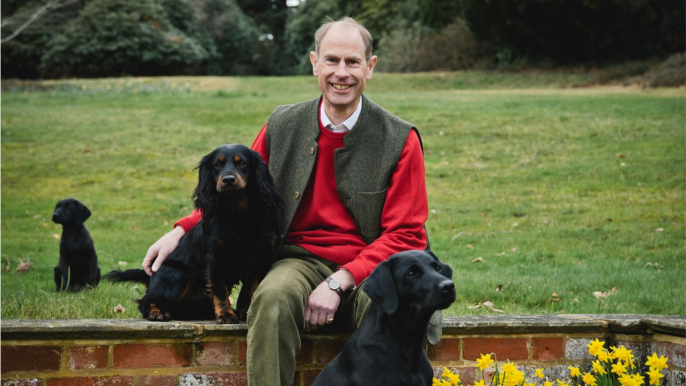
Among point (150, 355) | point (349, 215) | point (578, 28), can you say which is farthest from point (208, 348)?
point (578, 28)

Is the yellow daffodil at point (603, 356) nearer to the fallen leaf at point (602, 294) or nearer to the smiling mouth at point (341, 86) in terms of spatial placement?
the smiling mouth at point (341, 86)

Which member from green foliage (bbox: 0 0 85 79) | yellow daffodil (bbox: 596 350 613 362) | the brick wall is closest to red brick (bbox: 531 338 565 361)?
the brick wall

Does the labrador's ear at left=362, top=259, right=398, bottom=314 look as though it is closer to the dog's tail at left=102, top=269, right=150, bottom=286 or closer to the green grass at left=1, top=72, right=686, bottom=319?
the dog's tail at left=102, top=269, right=150, bottom=286

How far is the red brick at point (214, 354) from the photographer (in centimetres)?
304

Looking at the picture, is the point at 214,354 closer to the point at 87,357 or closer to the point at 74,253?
the point at 87,357

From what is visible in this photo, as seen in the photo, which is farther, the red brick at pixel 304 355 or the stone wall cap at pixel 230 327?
the red brick at pixel 304 355

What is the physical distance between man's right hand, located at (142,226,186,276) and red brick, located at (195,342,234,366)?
543mm

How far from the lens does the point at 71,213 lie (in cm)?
625

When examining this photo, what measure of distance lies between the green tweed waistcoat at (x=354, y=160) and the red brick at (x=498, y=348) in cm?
69

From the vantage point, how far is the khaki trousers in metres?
2.69

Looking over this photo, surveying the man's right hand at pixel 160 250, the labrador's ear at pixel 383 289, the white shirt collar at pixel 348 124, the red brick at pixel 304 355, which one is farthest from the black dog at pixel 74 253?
the labrador's ear at pixel 383 289

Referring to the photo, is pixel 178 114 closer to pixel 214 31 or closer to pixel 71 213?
pixel 71 213

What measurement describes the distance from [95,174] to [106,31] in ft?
70.2

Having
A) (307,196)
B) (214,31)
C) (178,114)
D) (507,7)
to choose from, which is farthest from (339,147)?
(214,31)
